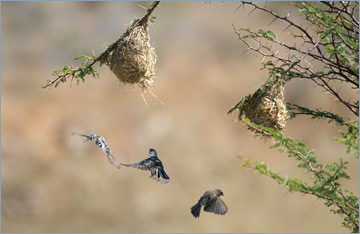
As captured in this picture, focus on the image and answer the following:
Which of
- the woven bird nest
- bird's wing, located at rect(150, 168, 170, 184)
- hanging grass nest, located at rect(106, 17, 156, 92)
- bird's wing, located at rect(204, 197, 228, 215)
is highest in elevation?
hanging grass nest, located at rect(106, 17, 156, 92)

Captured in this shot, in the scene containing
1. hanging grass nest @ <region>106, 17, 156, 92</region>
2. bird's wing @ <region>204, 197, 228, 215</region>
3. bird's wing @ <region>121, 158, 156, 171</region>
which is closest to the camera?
bird's wing @ <region>121, 158, 156, 171</region>

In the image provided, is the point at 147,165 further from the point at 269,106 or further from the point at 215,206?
the point at 269,106

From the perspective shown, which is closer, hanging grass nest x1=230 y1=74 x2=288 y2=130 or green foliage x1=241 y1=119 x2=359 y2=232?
green foliage x1=241 y1=119 x2=359 y2=232

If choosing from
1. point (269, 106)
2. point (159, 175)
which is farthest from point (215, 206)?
point (269, 106)

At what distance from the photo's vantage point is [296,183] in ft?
10.0

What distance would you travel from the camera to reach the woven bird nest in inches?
149

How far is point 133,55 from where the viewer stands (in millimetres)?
3707

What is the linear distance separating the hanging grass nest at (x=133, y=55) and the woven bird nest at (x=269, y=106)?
0.75 metres

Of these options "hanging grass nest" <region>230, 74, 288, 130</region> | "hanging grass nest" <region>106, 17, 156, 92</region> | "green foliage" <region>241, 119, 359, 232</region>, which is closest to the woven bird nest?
"hanging grass nest" <region>230, 74, 288, 130</region>

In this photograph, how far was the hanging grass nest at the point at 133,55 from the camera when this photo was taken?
12.1 feet

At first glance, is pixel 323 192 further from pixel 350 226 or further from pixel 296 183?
pixel 350 226

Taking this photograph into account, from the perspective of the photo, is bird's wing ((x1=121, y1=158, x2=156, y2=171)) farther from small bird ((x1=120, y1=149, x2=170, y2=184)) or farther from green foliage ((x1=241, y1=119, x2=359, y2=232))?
green foliage ((x1=241, y1=119, x2=359, y2=232))

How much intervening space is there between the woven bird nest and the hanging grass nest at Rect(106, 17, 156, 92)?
0.75 m

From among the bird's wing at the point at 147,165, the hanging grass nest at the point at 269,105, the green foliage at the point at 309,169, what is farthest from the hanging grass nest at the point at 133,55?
the green foliage at the point at 309,169
